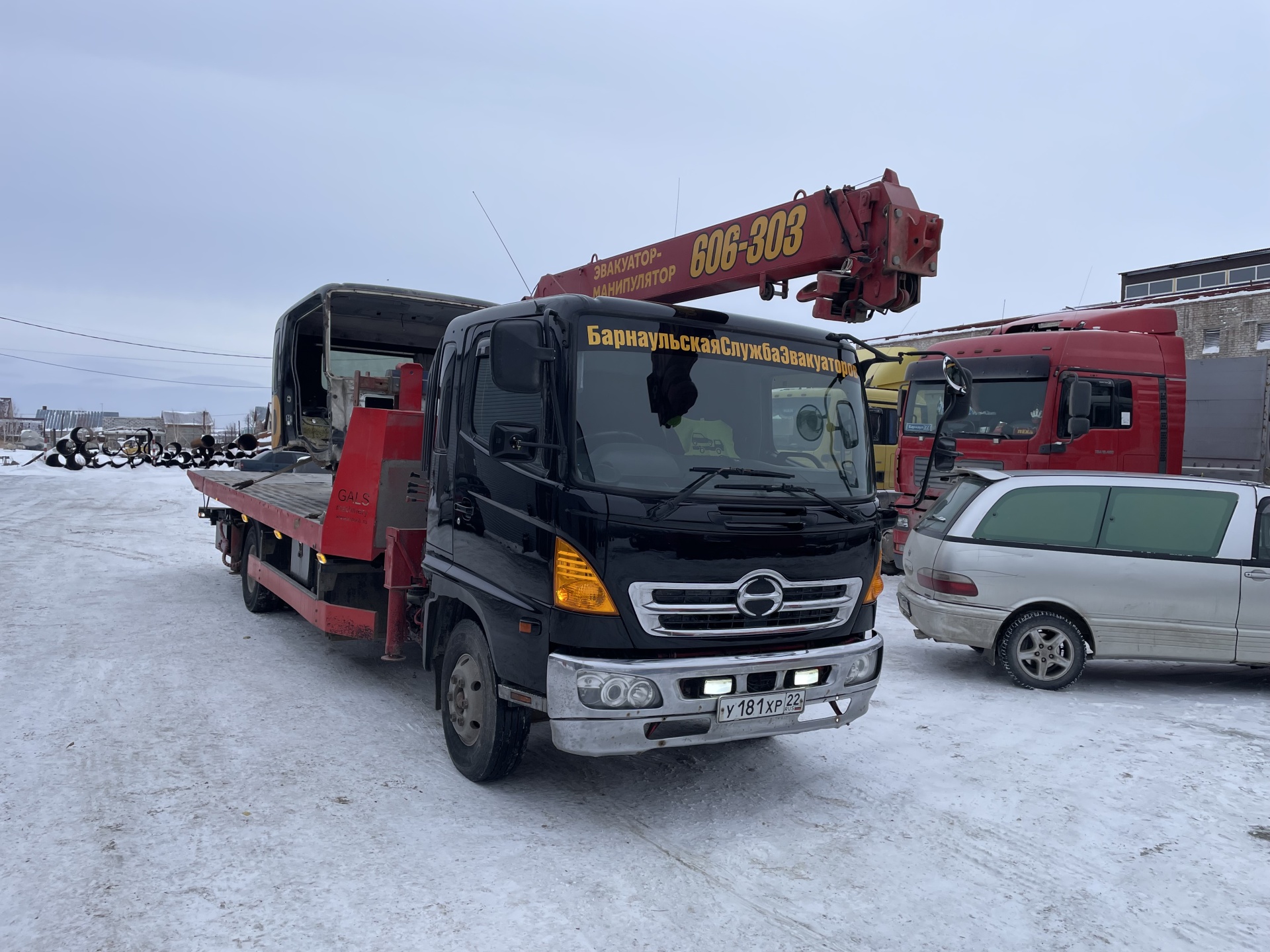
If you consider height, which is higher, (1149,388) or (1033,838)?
(1149,388)

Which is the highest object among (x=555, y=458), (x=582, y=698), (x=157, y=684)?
(x=555, y=458)

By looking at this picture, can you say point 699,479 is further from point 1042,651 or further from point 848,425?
point 1042,651

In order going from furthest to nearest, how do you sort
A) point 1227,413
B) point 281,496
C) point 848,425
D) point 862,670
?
point 1227,413
point 281,496
point 848,425
point 862,670

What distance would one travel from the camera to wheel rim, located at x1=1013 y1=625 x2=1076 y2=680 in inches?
254

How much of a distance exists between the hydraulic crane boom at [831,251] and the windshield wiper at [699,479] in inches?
71.7

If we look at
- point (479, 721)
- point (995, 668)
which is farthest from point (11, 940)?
point (995, 668)

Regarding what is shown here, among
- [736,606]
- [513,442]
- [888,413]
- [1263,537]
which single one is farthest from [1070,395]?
[513,442]

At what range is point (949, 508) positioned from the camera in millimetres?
7090

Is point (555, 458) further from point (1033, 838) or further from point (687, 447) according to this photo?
point (1033, 838)

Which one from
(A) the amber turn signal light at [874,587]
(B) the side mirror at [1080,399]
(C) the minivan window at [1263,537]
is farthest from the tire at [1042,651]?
(B) the side mirror at [1080,399]

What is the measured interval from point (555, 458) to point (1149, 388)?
8377mm

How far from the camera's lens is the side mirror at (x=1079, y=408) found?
937cm

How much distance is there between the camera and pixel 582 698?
3807 mm

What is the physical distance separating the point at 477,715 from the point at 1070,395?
7.55 m
